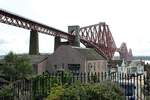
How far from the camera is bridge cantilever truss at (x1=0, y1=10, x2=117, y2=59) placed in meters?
69.8

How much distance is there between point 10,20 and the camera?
6962 cm

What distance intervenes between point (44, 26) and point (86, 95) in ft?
220

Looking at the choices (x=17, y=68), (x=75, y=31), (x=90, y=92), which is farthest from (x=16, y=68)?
(x=75, y=31)

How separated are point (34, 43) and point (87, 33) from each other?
43.1 m

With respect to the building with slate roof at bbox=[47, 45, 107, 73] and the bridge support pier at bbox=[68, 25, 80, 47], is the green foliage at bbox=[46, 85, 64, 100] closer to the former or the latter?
the building with slate roof at bbox=[47, 45, 107, 73]

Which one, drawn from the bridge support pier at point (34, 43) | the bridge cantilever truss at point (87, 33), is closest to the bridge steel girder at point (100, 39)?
the bridge cantilever truss at point (87, 33)

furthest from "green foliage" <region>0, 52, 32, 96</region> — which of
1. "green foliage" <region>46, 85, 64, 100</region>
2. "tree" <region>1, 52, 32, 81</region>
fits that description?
"green foliage" <region>46, 85, 64, 100</region>

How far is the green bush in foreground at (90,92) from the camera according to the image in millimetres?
13547

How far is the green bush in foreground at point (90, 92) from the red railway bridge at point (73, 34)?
5236 cm

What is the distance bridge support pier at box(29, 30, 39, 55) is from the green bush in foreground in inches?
2316

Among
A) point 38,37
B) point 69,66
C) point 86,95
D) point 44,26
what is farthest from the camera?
point 44,26

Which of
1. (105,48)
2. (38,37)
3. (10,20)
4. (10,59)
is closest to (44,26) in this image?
(38,37)

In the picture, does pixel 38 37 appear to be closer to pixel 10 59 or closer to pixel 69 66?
pixel 69 66

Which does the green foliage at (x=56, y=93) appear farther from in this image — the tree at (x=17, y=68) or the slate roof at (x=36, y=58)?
the slate roof at (x=36, y=58)
